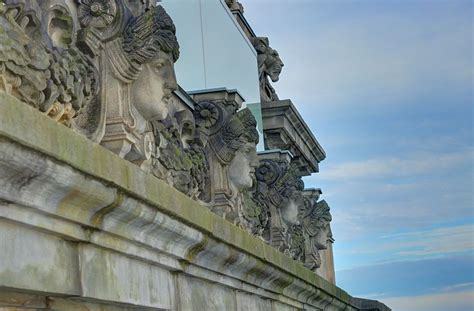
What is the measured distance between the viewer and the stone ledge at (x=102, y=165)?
3740 mm

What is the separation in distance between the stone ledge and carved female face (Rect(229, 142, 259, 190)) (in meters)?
0.60

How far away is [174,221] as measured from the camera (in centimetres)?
564

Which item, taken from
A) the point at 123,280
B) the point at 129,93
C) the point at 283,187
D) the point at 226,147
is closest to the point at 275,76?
the point at 283,187

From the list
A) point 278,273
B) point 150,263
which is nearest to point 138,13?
point 150,263

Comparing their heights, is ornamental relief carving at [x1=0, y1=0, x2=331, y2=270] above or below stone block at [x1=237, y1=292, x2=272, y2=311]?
above

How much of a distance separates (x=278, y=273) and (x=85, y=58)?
4322 mm

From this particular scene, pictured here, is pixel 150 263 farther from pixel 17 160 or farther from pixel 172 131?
pixel 17 160

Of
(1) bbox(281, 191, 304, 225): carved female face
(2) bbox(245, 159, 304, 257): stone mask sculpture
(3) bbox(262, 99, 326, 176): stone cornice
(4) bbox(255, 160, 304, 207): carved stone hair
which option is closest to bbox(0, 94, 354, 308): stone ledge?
(2) bbox(245, 159, 304, 257): stone mask sculpture

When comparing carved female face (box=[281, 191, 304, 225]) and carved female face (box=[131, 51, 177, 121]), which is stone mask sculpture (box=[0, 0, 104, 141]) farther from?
carved female face (box=[281, 191, 304, 225])

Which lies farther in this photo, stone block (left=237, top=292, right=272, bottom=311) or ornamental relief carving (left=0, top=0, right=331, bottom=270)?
stone block (left=237, top=292, right=272, bottom=311)

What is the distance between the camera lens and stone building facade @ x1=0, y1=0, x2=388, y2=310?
4.04 meters

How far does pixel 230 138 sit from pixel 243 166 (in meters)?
0.34

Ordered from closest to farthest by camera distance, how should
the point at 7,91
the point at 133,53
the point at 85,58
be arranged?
the point at 7,91
the point at 85,58
the point at 133,53

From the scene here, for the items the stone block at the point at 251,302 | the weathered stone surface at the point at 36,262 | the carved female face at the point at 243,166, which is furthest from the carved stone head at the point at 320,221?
the weathered stone surface at the point at 36,262
